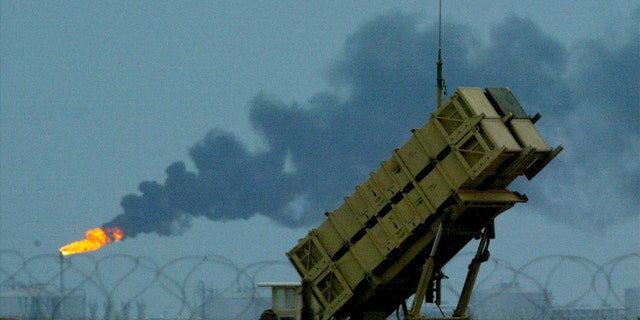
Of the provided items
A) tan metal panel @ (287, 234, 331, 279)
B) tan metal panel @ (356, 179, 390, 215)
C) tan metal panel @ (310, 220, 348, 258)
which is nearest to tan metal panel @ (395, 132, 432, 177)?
tan metal panel @ (356, 179, 390, 215)

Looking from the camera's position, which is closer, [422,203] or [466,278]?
[422,203]

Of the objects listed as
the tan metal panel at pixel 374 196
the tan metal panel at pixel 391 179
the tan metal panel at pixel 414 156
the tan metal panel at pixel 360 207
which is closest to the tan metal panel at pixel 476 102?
the tan metal panel at pixel 414 156

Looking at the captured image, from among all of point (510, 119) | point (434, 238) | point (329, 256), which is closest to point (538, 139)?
point (510, 119)

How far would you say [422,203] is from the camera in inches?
1491

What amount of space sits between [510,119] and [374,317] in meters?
6.45

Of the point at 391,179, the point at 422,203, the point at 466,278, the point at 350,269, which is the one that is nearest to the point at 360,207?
the point at 391,179

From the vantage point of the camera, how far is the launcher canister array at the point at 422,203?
36875 mm

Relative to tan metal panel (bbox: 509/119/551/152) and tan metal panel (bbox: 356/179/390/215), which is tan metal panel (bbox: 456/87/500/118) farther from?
tan metal panel (bbox: 356/179/390/215)

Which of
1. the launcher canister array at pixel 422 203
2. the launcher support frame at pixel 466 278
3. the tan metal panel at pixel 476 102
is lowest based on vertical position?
the launcher support frame at pixel 466 278

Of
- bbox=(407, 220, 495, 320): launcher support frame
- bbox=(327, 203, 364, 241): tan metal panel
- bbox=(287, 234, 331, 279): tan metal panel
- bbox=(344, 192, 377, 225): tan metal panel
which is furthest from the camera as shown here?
bbox=(287, 234, 331, 279): tan metal panel

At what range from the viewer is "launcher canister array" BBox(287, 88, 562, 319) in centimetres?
3688

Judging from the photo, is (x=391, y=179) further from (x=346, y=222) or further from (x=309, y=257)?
(x=309, y=257)

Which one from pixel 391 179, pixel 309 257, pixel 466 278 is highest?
pixel 391 179

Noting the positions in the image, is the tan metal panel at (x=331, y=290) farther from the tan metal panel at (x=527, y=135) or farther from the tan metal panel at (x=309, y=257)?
the tan metal panel at (x=527, y=135)
